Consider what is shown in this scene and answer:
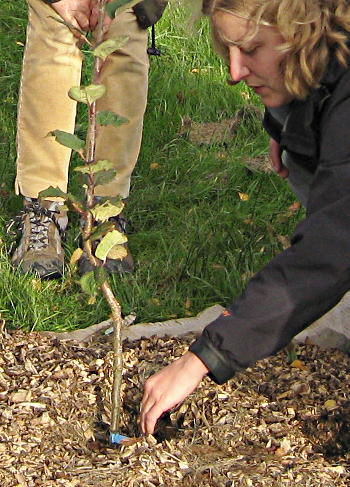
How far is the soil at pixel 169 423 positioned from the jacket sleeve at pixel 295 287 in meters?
0.36

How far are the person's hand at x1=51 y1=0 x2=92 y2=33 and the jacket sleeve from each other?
1.50m

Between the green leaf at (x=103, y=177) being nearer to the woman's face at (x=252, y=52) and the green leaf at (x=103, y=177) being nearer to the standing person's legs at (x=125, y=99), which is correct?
the woman's face at (x=252, y=52)

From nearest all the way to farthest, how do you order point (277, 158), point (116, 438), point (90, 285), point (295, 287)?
point (295, 287), point (90, 285), point (116, 438), point (277, 158)

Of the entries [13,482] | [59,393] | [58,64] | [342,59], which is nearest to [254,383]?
[59,393]

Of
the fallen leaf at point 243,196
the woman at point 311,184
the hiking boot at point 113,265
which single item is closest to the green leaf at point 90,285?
the woman at point 311,184

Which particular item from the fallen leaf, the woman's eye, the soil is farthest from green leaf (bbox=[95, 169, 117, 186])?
the fallen leaf

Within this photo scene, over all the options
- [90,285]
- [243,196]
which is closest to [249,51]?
[90,285]

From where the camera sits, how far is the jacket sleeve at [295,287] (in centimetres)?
229

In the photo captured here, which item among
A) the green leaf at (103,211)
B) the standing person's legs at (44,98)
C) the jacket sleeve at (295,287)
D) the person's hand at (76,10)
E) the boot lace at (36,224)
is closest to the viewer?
the jacket sleeve at (295,287)

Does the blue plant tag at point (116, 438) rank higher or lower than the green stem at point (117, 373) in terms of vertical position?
lower

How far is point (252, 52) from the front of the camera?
2.54 metres

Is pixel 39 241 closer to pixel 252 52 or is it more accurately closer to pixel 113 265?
pixel 113 265

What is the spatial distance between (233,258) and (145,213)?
0.72 meters

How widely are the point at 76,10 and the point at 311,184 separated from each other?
1448 mm
